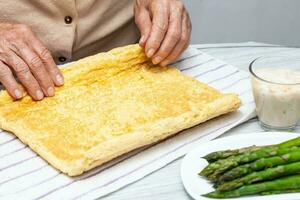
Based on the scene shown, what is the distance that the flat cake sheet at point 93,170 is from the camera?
98 centimetres

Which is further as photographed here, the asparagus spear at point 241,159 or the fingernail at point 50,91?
the fingernail at point 50,91

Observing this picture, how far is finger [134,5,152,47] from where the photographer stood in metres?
1.37

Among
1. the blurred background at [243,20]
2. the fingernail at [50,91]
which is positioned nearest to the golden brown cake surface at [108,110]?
the fingernail at [50,91]

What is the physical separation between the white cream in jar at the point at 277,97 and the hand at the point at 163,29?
0.87ft

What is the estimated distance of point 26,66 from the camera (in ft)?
4.07

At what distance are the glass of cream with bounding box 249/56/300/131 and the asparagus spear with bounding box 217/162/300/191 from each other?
7.7 inches

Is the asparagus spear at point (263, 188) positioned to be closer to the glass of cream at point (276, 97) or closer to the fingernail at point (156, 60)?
the glass of cream at point (276, 97)

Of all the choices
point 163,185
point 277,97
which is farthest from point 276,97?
point 163,185

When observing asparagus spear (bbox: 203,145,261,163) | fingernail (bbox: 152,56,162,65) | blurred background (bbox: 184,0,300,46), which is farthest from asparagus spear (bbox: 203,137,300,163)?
blurred background (bbox: 184,0,300,46)

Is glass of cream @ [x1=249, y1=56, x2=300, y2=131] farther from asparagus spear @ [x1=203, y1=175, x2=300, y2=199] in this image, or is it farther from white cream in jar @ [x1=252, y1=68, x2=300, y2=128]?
asparagus spear @ [x1=203, y1=175, x2=300, y2=199]

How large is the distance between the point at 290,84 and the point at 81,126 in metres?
0.42

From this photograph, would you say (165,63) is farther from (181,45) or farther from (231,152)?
(231,152)

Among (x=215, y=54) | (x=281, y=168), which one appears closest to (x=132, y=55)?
(x=215, y=54)

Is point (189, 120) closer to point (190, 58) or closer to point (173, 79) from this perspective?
point (173, 79)
